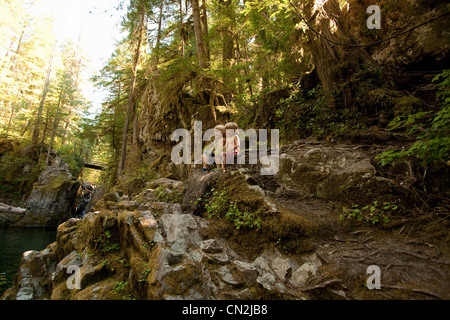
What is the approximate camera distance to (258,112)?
27.2 ft

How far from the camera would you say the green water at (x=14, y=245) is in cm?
749

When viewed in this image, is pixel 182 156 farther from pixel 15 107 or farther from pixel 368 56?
pixel 15 107

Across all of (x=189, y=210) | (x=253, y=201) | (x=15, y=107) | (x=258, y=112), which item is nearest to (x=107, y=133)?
(x=15, y=107)

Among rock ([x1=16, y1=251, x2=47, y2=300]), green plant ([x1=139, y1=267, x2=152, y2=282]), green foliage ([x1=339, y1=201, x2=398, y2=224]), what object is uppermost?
green foliage ([x1=339, y1=201, x2=398, y2=224])

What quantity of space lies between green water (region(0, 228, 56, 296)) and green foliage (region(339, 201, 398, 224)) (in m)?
9.98

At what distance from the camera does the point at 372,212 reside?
10.7ft

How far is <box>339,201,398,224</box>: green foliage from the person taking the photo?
3.16 metres

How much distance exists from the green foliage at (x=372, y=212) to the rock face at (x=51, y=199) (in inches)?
912

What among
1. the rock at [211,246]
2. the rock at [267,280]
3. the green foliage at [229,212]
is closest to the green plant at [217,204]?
the green foliage at [229,212]

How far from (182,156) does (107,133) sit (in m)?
10.8

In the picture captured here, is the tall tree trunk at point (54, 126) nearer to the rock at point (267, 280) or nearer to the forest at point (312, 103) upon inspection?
the forest at point (312, 103)

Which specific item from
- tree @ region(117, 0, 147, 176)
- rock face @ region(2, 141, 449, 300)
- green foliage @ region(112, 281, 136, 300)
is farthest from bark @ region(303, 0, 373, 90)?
tree @ region(117, 0, 147, 176)

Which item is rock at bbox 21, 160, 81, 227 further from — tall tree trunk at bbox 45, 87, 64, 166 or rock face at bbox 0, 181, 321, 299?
rock face at bbox 0, 181, 321, 299
